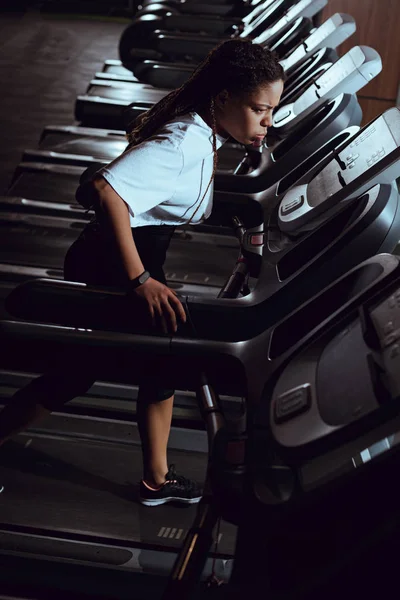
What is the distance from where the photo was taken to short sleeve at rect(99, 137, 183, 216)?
1.72 metres

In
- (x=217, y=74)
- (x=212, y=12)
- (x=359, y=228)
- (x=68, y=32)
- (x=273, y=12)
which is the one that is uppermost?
(x=217, y=74)

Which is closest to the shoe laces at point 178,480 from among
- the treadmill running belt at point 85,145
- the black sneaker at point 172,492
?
the black sneaker at point 172,492

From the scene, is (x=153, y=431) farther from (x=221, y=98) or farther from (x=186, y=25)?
(x=186, y=25)

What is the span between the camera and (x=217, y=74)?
1.82m

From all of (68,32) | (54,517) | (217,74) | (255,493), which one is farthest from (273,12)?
(255,493)

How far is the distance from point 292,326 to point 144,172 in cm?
50

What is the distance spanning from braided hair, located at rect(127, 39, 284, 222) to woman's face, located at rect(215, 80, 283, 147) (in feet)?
0.04

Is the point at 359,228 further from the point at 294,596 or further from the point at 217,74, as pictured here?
the point at 294,596

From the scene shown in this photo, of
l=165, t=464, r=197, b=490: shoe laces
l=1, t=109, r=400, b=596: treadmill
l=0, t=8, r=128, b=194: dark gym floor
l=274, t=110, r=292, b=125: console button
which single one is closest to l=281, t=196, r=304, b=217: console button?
l=1, t=109, r=400, b=596: treadmill

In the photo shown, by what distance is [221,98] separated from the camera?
1816 millimetres

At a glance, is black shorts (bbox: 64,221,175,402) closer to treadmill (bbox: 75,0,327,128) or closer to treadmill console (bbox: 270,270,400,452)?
treadmill console (bbox: 270,270,400,452)

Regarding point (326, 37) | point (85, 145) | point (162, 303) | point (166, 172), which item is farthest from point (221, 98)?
point (85, 145)

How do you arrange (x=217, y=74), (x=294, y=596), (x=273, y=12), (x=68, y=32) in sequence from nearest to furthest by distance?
(x=294, y=596), (x=217, y=74), (x=273, y=12), (x=68, y=32)

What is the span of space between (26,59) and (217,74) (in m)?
5.77
